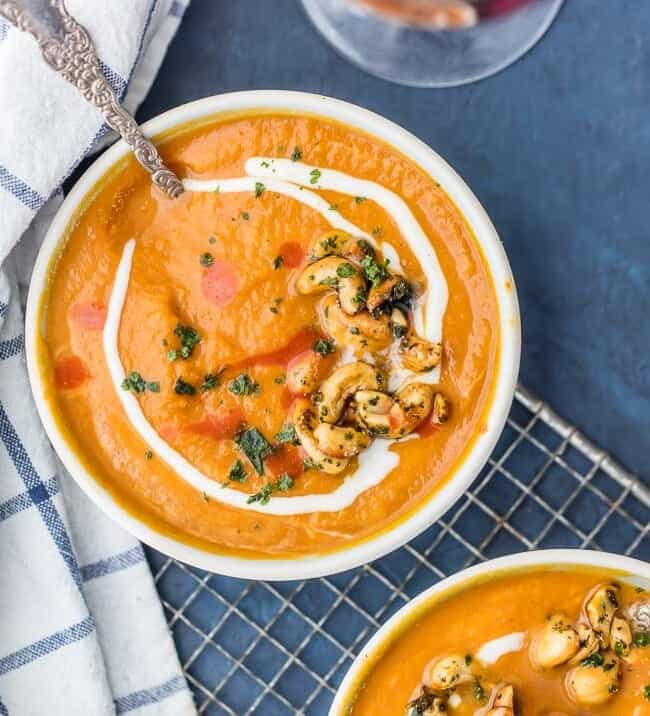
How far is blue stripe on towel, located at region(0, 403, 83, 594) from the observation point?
199 centimetres

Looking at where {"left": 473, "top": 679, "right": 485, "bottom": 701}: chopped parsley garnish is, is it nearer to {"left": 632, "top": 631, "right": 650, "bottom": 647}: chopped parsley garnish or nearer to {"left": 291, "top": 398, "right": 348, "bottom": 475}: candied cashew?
{"left": 632, "top": 631, "right": 650, "bottom": 647}: chopped parsley garnish

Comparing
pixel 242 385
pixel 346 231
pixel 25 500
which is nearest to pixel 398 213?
pixel 346 231

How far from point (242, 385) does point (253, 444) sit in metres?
0.10

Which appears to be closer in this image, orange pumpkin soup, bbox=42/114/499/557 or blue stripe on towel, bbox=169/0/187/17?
orange pumpkin soup, bbox=42/114/499/557

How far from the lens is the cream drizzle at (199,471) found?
1.86 metres

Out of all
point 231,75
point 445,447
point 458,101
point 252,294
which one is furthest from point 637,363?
point 231,75

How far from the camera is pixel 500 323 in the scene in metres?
1.84

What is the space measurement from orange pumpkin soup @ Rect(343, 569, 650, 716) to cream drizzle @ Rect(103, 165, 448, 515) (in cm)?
24

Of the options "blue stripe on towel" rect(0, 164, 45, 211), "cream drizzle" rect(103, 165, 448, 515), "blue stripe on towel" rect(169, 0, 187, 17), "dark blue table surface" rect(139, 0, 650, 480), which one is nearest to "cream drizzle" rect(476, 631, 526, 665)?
"cream drizzle" rect(103, 165, 448, 515)

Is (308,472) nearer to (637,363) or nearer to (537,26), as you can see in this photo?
(637,363)

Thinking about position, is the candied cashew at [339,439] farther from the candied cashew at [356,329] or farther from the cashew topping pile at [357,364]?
the candied cashew at [356,329]

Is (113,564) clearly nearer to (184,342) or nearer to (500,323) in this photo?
(184,342)

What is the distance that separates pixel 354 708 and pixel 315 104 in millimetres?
1011

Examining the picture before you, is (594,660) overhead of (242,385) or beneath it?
beneath
